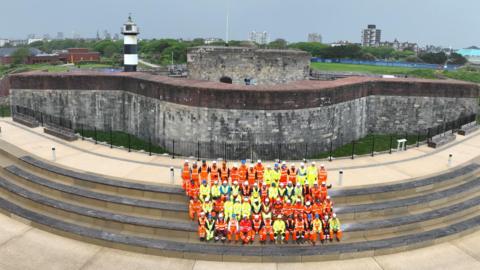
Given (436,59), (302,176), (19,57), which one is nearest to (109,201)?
(302,176)

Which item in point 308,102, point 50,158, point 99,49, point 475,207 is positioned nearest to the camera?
point 475,207

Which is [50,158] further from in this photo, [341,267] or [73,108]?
[341,267]

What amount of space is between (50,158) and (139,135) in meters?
6.64

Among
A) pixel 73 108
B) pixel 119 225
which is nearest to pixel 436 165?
pixel 119 225

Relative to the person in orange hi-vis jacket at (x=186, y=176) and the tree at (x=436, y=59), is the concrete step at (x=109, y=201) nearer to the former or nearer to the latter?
the person in orange hi-vis jacket at (x=186, y=176)

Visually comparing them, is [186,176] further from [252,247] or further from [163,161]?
[163,161]

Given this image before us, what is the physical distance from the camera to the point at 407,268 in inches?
397

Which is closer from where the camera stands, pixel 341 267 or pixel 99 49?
pixel 341 267

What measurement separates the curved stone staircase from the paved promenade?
0.71 m

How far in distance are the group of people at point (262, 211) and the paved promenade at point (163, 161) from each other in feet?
6.81

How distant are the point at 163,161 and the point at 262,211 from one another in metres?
5.56

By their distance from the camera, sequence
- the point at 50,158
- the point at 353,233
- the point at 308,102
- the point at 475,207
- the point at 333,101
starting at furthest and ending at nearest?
the point at 333,101 < the point at 308,102 < the point at 50,158 < the point at 475,207 < the point at 353,233

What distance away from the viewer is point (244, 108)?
54.9 feet

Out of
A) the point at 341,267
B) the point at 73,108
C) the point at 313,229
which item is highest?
the point at 73,108
